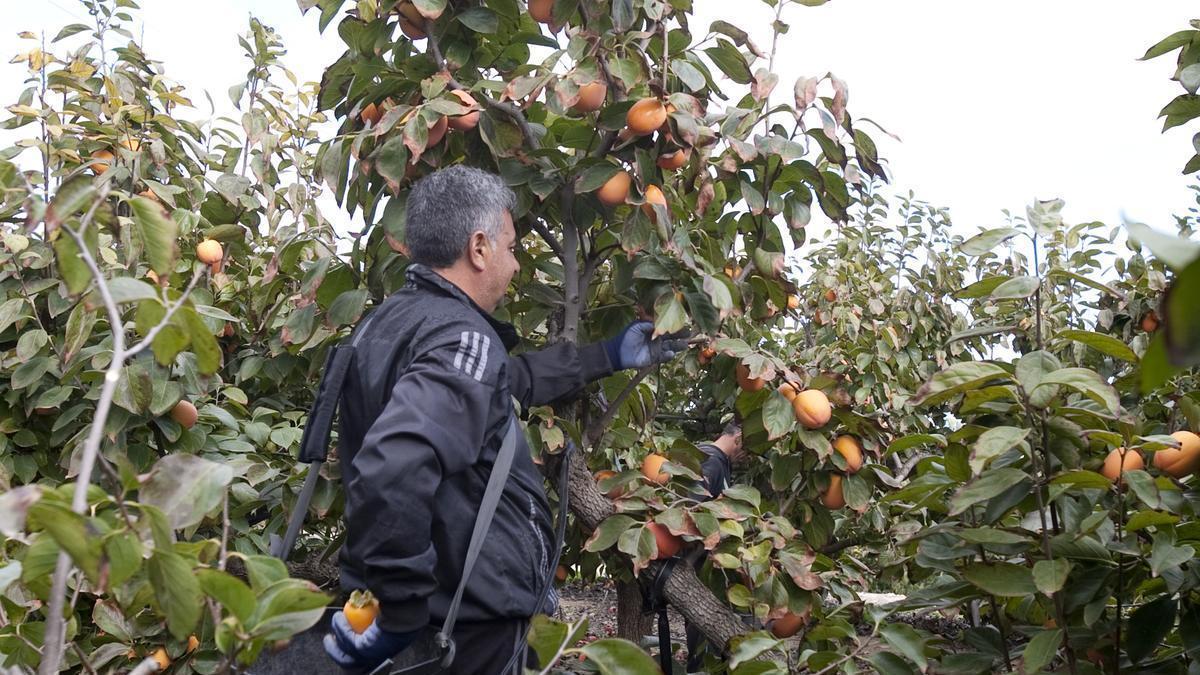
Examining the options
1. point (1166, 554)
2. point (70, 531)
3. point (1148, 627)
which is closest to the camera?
point (70, 531)

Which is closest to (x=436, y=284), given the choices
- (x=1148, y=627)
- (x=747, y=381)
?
(x=747, y=381)

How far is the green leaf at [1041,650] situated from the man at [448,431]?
811 mm

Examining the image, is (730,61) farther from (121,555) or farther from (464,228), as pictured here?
(121,555)

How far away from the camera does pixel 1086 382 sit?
128cm

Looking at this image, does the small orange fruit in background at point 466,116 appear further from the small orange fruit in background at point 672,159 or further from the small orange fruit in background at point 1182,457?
the small orange fruit in background at point 1182,457

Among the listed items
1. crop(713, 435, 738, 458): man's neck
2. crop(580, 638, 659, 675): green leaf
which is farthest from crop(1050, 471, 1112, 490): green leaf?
crop(713, 435, 738, 458): man's neck

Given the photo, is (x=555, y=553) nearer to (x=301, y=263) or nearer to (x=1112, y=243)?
(x=301, y=263)

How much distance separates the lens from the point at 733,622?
216cm

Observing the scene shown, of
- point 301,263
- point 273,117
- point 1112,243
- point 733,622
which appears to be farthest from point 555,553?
point 1112,243

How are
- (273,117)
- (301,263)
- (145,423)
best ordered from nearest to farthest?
1. (145,423)
2. (301,263)
3. (273,117)

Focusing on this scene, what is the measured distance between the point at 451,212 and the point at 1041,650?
47.9 inches

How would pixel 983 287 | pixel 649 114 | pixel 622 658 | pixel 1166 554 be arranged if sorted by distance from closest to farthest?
pixel 622 658 < pixel 1166 554 < pixel 983 287 < pixel 649 114

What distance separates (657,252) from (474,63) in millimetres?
622

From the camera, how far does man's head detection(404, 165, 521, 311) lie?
6.21ft
